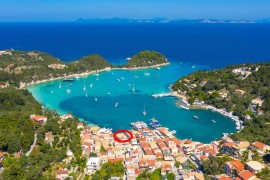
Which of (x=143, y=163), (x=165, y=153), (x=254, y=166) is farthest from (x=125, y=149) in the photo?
(x=254, y=166)

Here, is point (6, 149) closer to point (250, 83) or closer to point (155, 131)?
point (155, 131)

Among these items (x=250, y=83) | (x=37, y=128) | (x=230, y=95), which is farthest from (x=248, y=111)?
(x=37, y=128)

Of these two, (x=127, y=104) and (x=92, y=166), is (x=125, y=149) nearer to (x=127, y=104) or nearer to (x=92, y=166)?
(x=92, y=166)

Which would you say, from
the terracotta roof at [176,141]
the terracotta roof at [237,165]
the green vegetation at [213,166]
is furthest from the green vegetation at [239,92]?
the green vegetation at [213,166]

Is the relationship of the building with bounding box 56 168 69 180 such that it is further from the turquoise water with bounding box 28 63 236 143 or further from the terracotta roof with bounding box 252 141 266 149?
the terracotta roof with bounding box 252 141 266 149

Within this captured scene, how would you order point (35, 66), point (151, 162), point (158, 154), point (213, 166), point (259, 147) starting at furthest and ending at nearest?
point (35, 66) → point (259, 147) → point (158, 154) → point (151, 162) → point (213, 166)

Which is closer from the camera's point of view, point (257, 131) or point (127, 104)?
point (257, 131)

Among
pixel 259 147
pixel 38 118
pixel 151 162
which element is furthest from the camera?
pixel 38 118
